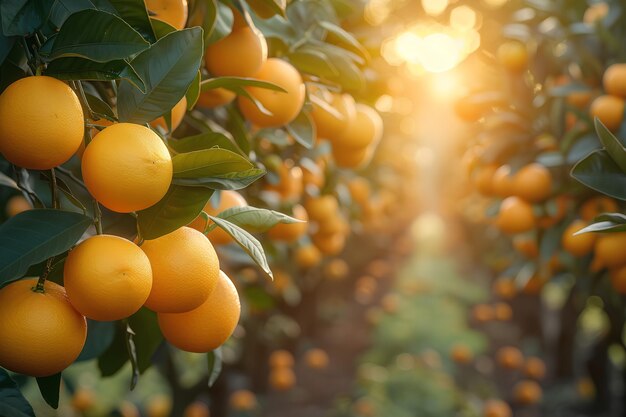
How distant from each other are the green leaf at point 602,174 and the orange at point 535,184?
701 mm

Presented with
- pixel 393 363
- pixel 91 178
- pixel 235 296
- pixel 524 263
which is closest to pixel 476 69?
pixel 524 263

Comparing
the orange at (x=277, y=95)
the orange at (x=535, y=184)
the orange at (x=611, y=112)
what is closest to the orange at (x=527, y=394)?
the orange at (x=535, y=184)

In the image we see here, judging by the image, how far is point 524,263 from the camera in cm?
275

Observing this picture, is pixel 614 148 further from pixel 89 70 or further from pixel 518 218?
pixel 89 70

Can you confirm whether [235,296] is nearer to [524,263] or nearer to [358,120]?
[358,120]

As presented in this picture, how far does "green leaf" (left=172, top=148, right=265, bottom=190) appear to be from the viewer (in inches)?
29.5

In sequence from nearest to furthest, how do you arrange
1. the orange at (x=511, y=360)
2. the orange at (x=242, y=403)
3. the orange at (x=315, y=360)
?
the orange at (x=242, y=403), the orange at (x=315, y=360), the orange at (x=511, y=360)

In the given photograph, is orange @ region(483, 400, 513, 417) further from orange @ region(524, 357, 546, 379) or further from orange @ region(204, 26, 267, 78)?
orange @ region(204, 26, 267, 78)

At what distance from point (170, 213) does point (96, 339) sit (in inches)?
19.6

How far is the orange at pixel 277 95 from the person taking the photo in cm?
108

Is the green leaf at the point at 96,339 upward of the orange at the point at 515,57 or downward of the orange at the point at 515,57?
downward

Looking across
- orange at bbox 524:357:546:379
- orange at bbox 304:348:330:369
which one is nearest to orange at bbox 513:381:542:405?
orange at bbox 524:357:546:379

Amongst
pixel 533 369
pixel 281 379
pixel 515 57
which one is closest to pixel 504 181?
pixel 515 57

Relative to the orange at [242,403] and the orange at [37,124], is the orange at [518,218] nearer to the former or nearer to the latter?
the orange at [37,124]
